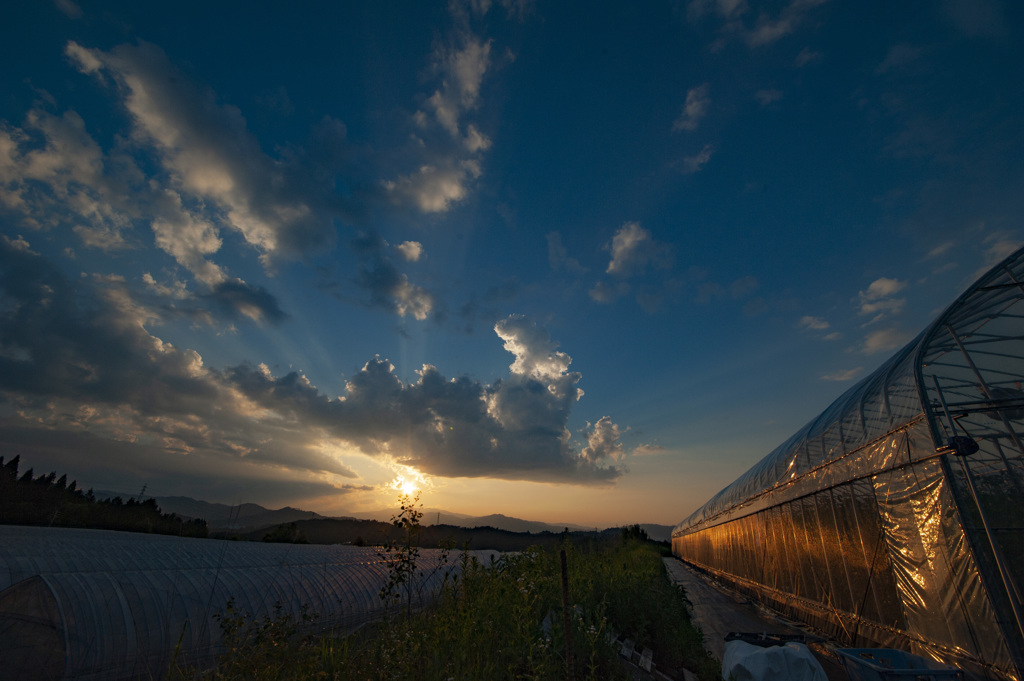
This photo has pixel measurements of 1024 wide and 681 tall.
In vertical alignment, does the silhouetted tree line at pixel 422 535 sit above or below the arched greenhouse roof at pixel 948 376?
below

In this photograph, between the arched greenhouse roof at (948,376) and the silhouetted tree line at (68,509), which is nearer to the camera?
the arched greenhouse roof at (948,376)

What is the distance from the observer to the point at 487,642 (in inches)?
210

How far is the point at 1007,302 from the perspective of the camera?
767cm

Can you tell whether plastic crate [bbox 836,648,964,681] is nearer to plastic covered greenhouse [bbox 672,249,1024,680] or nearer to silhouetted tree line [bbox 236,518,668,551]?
plastic covered greenhouse [bbox 672,249,1024,680]

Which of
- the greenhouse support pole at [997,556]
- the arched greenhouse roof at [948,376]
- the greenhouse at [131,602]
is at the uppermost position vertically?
the arched greenhouse roof at [948,376]

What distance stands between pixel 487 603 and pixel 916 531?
733cm

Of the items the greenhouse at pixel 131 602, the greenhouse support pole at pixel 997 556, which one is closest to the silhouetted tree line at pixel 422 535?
the greenhouse at pixel 131 602

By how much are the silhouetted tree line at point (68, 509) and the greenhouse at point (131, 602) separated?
531 inches

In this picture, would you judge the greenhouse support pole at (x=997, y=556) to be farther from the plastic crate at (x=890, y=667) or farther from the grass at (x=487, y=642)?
the grass at (x=487, y=642)

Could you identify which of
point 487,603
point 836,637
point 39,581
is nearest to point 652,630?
point 487,603

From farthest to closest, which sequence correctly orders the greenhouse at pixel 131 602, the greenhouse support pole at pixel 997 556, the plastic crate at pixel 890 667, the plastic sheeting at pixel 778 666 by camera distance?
1. the greenhouse at pixel 131 602
2. the greenhouse support pole at pixel 997 556
3. the plastic sheeting at pixel 778 666
4. the plastic crate at pixel 890 667

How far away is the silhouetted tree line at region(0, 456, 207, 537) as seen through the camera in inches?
906

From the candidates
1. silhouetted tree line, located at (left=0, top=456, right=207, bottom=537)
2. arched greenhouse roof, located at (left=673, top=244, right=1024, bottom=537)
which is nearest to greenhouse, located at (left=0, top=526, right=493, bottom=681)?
arched greenhouse roof, located at (left=673, top=244, right=1024, bottom=537)

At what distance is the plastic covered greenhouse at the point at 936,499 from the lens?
6066mm
